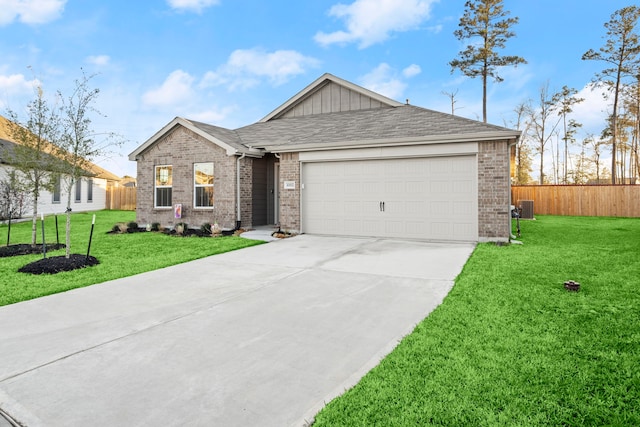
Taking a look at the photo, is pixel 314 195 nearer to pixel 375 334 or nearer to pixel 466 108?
pixel 375 334

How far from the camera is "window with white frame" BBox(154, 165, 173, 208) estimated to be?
44.4 ft

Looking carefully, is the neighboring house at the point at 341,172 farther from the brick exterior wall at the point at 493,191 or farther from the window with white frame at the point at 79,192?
the window with white frame at the point at 79,192

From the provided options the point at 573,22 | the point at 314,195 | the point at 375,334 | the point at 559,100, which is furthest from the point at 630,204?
the point at 375,334

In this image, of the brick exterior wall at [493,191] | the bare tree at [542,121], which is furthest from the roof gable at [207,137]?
the bare tree at [542,121]

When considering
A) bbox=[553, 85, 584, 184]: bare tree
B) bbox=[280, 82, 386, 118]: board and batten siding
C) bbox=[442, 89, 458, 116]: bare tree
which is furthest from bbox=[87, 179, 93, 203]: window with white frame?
bbox=[553, 85, 584, 184]: bare tree

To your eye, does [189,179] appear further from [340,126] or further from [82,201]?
[82,201]

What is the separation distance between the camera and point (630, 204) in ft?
60.6

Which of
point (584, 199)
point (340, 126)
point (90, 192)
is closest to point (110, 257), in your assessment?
point (340, 126)

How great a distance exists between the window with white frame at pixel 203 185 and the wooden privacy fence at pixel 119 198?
17.8 m

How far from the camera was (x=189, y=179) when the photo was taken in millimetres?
13039

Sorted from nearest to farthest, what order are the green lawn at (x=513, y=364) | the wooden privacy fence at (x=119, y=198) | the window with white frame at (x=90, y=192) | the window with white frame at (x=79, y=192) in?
the green lawn at (x=513, y=364) → the window with white frame at (x=79, y=192) → the window with white frame at (x=90, y=192) → the wooden privacy fence at (x=119, y=198)

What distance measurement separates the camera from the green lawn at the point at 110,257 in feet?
18.6

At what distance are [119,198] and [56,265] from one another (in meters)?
23.9

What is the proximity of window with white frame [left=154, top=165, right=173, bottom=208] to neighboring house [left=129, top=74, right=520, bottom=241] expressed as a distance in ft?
0.12
